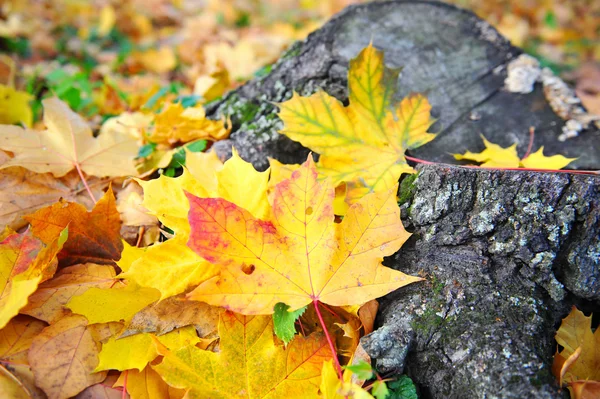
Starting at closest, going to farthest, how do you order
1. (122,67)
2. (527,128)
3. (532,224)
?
(532,224) < (527,128) < (122,67)

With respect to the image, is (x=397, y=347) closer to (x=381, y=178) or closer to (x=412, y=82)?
(x=381, y=178)

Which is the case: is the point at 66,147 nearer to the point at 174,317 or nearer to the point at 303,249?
the point at 174,317

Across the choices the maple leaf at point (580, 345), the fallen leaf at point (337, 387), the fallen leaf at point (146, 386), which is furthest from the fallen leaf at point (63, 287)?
the maple leaf at point (580, 345)

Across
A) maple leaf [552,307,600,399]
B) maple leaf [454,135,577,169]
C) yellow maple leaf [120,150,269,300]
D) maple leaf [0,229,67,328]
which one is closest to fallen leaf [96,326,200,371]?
yellow maple leaf [120,150,269,300]

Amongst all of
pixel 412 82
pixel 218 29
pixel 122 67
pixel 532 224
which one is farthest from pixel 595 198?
pixel 218 29

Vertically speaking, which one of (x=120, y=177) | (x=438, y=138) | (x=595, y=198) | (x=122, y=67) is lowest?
(x=122, y=67)

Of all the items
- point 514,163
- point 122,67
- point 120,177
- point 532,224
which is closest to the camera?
point 532,224

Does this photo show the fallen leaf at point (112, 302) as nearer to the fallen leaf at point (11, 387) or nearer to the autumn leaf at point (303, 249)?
the fallen leaf at point (11, 387)

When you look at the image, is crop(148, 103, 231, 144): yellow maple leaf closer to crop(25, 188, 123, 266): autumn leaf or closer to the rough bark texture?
the rough bark texture
